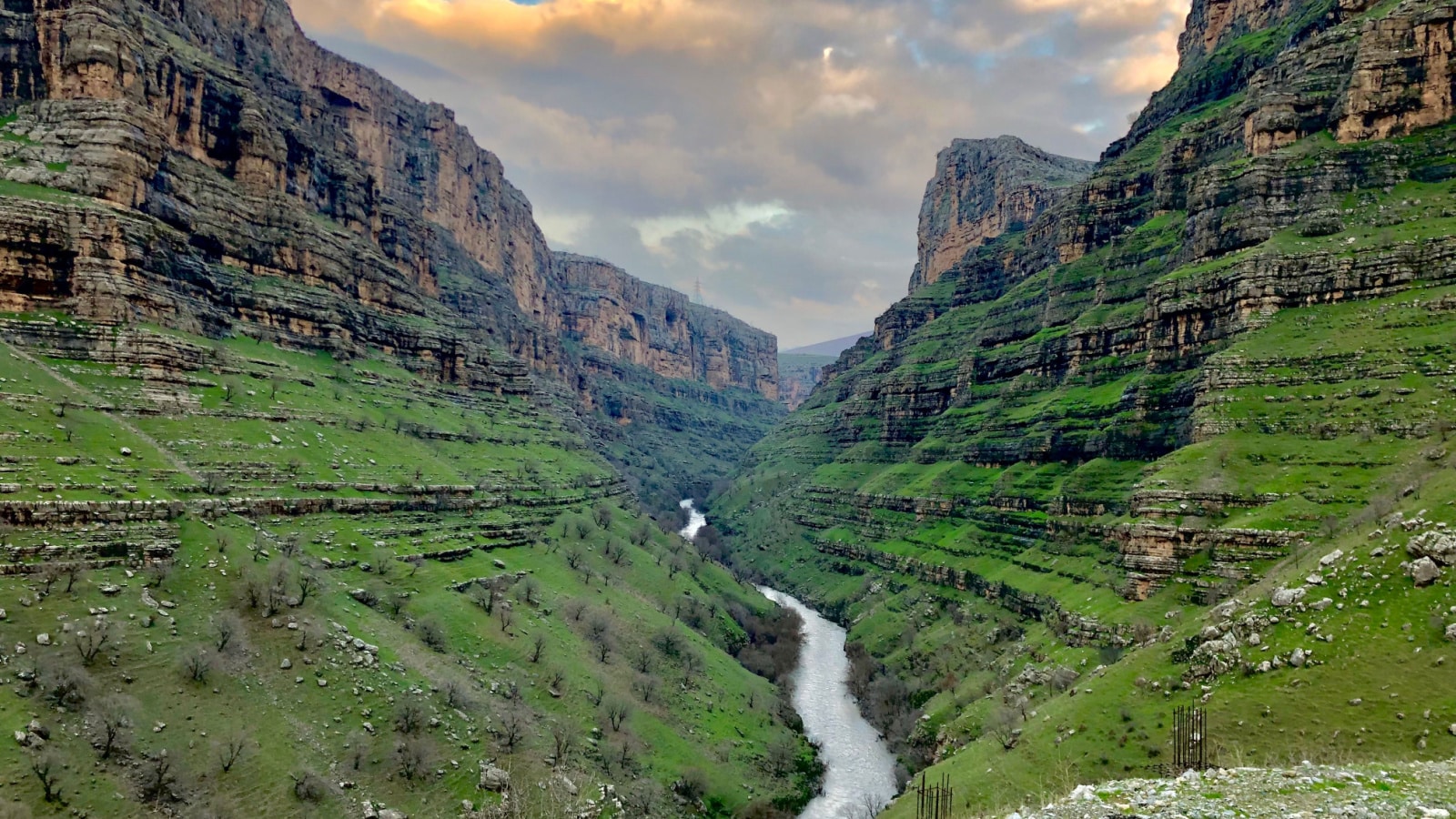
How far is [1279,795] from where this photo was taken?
17.4m

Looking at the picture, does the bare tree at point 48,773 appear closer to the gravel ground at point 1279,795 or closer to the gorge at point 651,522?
the gorge at point 651,522

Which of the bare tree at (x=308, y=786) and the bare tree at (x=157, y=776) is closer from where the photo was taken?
the bare tree at (x=157, y=776)

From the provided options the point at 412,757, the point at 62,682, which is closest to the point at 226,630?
the point at 62,682

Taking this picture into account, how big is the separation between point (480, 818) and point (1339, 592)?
151 feet

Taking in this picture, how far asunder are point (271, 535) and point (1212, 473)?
72209 millimetres

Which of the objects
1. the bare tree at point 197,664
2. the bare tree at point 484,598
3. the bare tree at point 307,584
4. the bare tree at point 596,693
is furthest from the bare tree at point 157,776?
the bare tree at point 596,693

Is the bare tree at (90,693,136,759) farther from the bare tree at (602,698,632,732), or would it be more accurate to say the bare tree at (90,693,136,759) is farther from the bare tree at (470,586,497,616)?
the bare tree at (602,698,632,732)

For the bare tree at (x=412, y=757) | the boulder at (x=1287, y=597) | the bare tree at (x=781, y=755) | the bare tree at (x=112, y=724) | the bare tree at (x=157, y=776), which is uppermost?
the boulder at (x=1287, y=597)

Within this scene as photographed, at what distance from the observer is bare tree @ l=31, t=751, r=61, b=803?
28.4 metres

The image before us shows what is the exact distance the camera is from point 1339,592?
35750 mm

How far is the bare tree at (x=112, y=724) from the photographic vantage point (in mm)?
31453

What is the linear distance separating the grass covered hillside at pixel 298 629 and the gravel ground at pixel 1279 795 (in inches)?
1239

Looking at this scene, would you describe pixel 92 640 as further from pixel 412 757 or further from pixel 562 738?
pixel 562 738

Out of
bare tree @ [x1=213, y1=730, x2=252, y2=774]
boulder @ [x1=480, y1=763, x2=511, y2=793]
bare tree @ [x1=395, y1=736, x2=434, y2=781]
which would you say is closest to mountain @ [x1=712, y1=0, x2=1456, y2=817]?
boulder @ [x1=480, y1=763, x2=511, y2=793]
